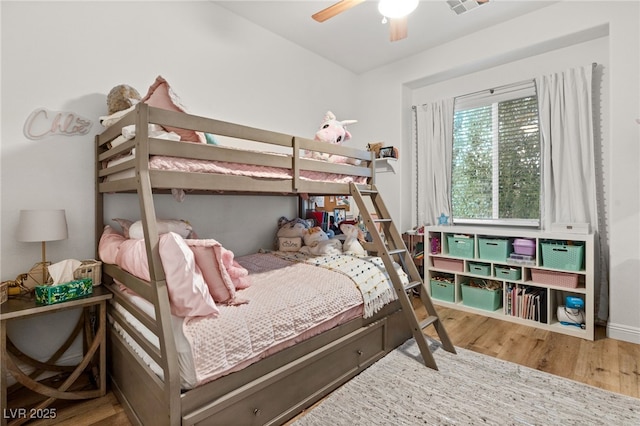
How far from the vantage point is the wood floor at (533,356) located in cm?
178

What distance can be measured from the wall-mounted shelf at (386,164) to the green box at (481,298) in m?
1.66

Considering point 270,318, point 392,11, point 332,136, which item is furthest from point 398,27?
point 270,318

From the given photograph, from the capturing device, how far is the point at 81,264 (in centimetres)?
204

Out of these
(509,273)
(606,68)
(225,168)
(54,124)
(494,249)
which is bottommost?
(509,273)

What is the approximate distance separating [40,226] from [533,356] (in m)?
3.46

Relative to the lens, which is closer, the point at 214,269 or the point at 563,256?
the point at 214,269

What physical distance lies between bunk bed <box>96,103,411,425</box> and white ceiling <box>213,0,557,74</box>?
164 cm

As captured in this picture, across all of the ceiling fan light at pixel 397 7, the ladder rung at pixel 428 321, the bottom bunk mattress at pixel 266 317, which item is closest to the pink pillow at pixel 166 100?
the bottom bunk mattress at pixel 266 317

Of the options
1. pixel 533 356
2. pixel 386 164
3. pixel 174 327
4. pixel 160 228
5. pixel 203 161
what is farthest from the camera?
pixel 386 164

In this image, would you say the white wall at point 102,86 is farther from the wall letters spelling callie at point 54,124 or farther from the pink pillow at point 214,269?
the pink pillow at point 214,269

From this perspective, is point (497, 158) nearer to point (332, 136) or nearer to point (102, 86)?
point (332, 136)

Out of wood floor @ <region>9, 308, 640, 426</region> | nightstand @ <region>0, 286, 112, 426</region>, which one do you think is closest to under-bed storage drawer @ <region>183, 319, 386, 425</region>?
wood floor @ <region>9, 308, 640, 426</region>

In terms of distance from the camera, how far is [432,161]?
3.94m

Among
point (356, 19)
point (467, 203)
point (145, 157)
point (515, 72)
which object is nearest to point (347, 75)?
point (356, 19)
